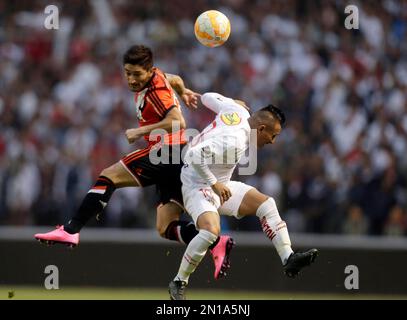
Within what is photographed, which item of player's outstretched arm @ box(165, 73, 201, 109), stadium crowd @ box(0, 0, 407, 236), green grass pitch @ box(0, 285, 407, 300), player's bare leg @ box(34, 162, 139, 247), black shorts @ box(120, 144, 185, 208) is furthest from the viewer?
stadium crowd @ box(0, 0, 407, 236)

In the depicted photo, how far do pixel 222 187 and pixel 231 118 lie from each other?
727 millimetres

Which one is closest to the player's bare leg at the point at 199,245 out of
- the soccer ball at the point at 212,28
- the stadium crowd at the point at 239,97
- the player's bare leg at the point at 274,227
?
the player's bare leg at the point at 274,227

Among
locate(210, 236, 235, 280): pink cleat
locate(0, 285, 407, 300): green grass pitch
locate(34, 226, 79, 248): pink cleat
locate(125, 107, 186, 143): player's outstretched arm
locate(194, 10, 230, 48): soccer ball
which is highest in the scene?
locate(194, 10, 230, 48): soccer ball

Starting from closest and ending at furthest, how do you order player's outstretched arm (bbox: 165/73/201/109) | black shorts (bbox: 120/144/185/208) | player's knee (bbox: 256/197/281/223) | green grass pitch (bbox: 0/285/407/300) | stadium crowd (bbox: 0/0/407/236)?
black shorts (bbox: 120/144/185/208), player's knee (bbox: 256/197/281/223), player's outstretched arm (bbox: 165/73/201/109), green grass pitch (bbox: 0/285/407/300), stadium crowd (bbox: 0/0/407/236)

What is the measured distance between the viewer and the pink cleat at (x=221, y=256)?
973 cm

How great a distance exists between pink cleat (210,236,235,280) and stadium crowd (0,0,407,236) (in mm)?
5198

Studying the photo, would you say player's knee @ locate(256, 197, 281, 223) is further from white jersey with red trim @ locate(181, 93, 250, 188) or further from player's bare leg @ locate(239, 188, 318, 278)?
white jersey with red trim @ locate(181, 93, 250, 188)

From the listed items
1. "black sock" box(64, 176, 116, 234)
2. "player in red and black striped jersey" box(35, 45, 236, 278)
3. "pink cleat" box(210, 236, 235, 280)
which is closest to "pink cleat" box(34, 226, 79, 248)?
"player in red and black striped jersey" box(35, 45, 236, 278)

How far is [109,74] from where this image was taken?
16641mm

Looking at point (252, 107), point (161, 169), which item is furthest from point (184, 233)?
point (252, 107)

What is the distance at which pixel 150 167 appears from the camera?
9.82 meters

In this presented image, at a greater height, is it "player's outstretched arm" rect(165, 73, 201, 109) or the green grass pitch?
"player's outstretched arm" rect(165, 73, 201, 109)

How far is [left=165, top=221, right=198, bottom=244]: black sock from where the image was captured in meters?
9.98
